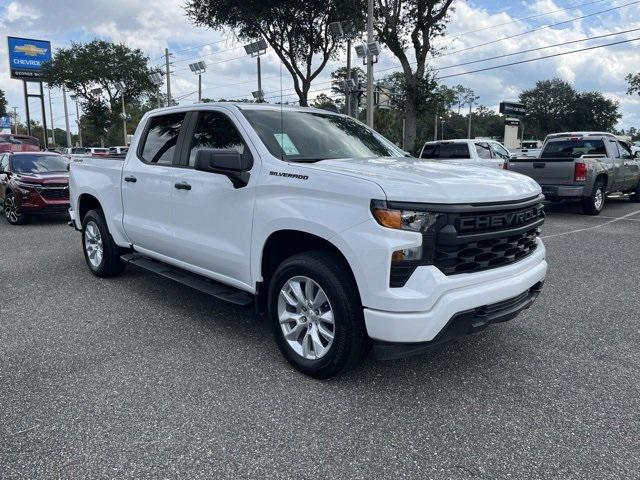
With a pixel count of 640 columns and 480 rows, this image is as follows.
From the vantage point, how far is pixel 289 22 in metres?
22.4

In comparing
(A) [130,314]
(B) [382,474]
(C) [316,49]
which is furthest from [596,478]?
(C) [316,49]

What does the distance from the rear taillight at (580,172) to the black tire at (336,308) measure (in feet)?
31.7

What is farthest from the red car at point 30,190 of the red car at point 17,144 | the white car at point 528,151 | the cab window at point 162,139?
the white car at point 528,151

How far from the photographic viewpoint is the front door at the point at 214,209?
12.7 ft

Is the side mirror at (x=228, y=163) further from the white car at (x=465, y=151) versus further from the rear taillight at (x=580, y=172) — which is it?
the white car at (x=465, y=151)

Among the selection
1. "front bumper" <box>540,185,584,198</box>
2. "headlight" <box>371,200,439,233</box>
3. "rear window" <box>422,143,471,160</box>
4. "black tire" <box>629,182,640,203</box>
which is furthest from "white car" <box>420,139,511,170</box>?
"headlight" <box>371,200,439,233</box>

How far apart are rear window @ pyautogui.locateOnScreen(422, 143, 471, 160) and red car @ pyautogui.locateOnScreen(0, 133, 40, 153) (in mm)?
14363

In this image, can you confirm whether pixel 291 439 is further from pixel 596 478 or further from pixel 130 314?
pixel 130 314

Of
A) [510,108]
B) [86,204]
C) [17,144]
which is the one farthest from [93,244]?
[510,108]

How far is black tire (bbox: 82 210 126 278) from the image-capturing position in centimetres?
584

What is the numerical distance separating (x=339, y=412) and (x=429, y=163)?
2.06m

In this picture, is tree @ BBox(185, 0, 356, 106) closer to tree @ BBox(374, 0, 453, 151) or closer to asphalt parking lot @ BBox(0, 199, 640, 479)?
tree @ BBox(374, 0, 453, 151)

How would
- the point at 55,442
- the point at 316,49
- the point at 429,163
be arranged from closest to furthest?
1. the point at 55,442
2. the point at 429,163
3. the point at 316,49

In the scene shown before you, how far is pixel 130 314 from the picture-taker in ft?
15.9
